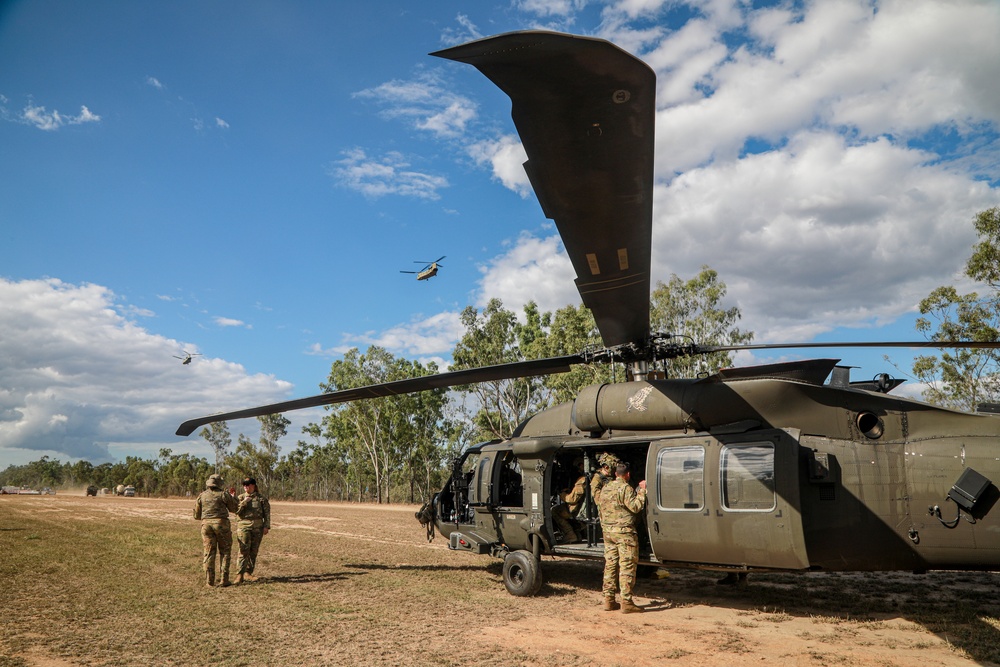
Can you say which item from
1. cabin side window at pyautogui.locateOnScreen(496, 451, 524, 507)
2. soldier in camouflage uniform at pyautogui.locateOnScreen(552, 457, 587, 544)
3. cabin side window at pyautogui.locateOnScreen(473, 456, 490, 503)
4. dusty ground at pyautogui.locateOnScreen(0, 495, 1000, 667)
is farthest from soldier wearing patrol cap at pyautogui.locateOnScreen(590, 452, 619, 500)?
cabin side window at pyautogui.locateOnScreen(473, 456, 490, 503)

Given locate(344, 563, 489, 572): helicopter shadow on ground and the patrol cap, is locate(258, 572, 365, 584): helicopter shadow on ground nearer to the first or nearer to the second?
locate(344, 563, 489, 572): helicopter shadow on ground

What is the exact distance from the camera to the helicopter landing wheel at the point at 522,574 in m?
9.24

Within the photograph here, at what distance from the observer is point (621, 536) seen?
824 centimetres

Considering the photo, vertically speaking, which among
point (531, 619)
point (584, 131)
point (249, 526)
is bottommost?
point (531, 619)

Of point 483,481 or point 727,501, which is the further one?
point 483,481

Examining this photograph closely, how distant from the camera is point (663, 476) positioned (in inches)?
327

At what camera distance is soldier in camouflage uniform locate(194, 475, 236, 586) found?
9984 millimetres

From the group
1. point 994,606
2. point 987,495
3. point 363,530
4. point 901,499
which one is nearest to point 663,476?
point 901,499

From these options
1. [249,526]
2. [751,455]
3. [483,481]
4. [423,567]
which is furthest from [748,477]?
[249,526]

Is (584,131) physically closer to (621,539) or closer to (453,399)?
(621,539)

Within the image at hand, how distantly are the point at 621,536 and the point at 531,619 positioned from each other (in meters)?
1.57

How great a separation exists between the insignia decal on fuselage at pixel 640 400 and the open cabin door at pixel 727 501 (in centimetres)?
52

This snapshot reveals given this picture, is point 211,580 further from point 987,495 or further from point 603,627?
point 987,495

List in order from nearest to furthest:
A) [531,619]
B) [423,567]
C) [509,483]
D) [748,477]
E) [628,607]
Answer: [748,477]
[531,619]
[628,607]
[509,483]
[423,567]
